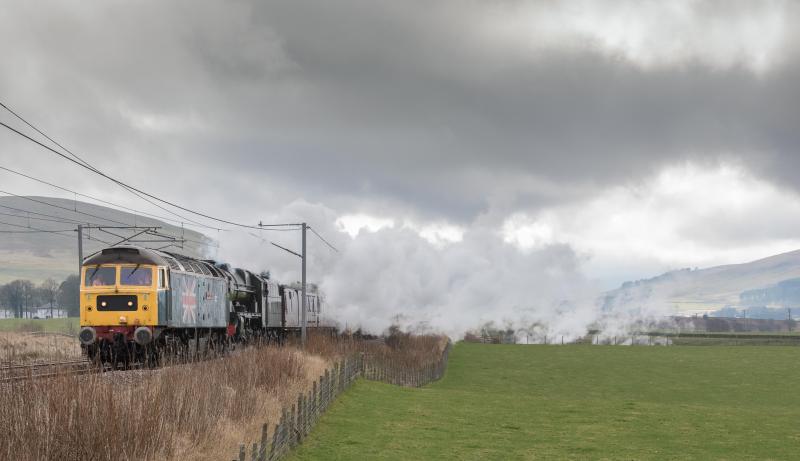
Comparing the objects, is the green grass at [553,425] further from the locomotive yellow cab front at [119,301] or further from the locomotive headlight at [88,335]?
the locomotive headlight at [88,335]

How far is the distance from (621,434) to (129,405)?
1993cm

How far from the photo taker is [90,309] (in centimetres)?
3131

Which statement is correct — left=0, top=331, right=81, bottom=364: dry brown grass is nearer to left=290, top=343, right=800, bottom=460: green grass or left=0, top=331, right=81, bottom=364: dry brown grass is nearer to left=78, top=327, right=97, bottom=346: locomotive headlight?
left=78, top=327, right=97, bottom=346: locomotive headlight

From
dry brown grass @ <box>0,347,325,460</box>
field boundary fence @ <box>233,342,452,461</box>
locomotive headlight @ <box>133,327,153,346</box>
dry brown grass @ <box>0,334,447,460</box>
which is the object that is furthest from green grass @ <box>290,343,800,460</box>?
locomotive headlight @ <box>133,327,153,346</box>

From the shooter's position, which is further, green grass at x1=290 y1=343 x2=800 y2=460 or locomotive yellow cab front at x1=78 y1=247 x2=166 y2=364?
locomotive yellow cab front at x1=78 y1=247 x2=166 y2=364

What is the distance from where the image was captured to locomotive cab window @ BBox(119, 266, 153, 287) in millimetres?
31141

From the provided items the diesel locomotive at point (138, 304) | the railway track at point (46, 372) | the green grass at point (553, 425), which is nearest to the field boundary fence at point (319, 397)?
the green grass at point (553, 425)

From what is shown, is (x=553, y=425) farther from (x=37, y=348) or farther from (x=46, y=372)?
(x=37, y=348)

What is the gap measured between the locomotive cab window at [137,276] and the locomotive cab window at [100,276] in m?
0.35

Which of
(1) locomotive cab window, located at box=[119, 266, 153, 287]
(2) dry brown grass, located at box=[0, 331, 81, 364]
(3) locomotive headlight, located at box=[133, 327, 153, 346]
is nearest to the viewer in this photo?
(3) locomotive headlight, located at box=[133, 327, 153, 346]

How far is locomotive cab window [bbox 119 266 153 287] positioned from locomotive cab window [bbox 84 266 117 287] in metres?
0.35

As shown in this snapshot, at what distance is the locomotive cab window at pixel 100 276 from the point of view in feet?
103

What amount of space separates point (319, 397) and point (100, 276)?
11.9 metres

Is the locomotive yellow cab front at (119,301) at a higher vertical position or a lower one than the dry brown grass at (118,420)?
higher
